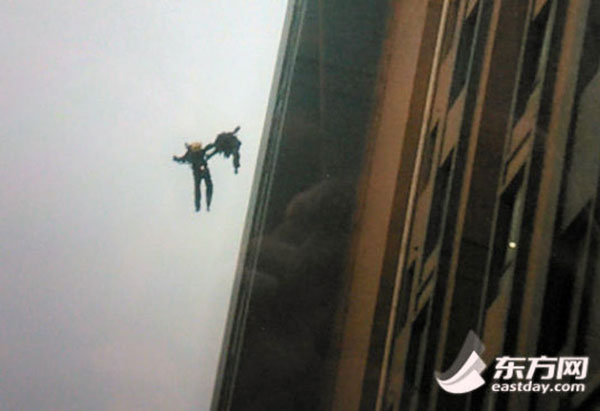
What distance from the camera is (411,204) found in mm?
2576

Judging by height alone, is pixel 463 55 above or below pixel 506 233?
above

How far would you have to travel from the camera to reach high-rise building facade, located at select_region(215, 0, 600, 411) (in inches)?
96.6

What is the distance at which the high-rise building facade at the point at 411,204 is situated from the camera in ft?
8.05

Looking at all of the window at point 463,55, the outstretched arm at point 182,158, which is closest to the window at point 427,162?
the window at point 463,55

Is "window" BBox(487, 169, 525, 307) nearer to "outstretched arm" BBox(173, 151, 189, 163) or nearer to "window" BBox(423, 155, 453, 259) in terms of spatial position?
"window" BBox(423, 155, 453, 259)

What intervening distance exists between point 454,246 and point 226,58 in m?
0.75

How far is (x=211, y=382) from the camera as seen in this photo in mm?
2529

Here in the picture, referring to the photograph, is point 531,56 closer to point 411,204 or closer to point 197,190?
point 411,204

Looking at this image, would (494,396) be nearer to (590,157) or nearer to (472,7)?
(590,157)

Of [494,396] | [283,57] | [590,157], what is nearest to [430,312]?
[494,396]

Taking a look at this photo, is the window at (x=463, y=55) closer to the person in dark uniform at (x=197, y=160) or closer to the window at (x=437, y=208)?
the window at (x=437, y=208)

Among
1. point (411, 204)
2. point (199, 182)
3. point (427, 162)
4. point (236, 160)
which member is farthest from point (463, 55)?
point (199, 182)

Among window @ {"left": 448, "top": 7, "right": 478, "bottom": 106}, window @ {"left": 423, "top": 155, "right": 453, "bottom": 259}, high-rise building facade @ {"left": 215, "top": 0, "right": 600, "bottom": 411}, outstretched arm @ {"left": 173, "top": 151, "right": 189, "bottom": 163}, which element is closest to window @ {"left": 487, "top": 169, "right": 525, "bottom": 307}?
high-rise building facade @ {"left": 215, "top": 0, "right": 600, "bottom": 411}

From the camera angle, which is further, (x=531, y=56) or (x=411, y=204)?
(x=531, y=56)
